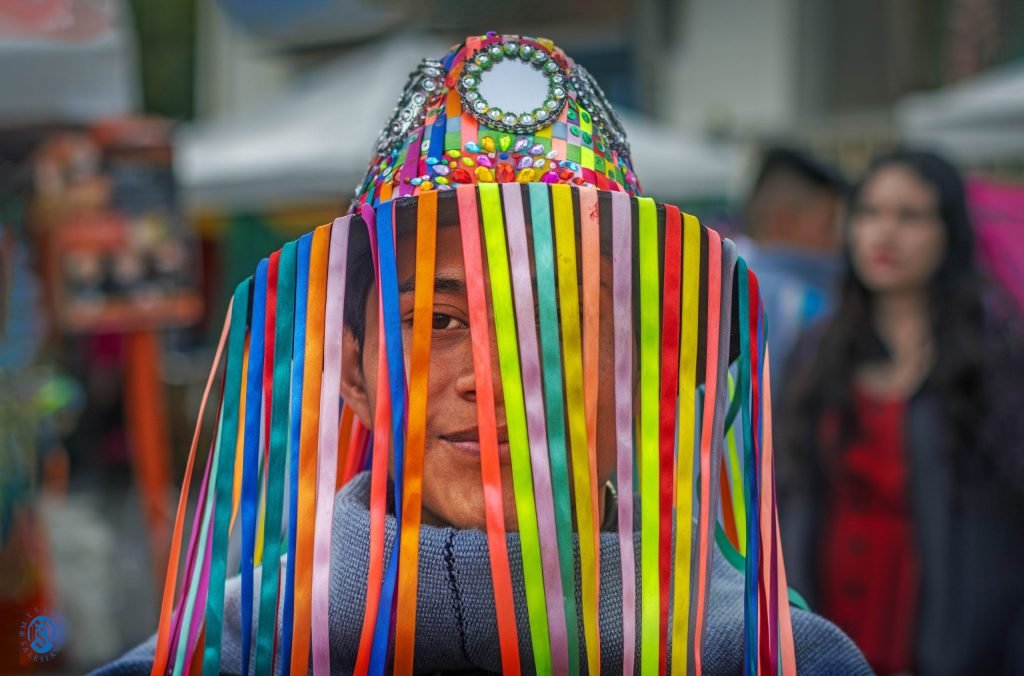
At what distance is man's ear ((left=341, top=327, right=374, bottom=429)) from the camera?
144 cm

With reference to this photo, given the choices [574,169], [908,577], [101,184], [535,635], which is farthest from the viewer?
[101,184]

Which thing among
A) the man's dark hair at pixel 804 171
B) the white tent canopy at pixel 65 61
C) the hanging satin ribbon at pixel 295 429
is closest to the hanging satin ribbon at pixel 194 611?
the hanging satin ribbon at pixel 295 429

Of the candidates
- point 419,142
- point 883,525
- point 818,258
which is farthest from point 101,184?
point 419,142

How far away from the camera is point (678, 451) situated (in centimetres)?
133

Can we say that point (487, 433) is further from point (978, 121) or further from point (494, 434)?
point (978, 121)

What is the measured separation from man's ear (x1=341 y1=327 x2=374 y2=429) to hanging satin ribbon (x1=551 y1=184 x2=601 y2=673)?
257mm

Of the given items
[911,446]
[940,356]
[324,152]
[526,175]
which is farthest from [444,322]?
[324,152]

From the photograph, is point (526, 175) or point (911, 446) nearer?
point (526, 175)

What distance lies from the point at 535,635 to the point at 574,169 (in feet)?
1.69

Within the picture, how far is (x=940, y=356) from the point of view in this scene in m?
3.45

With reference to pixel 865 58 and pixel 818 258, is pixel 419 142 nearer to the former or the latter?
pixel 818 258

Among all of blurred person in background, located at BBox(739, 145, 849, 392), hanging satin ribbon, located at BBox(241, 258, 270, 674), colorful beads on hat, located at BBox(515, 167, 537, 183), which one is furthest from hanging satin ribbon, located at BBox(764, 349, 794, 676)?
blurred person in background, located at BBox(739, 145, 849, 392)

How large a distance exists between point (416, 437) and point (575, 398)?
0.57 ft

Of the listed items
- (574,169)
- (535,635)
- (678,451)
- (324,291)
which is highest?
(574,169)
